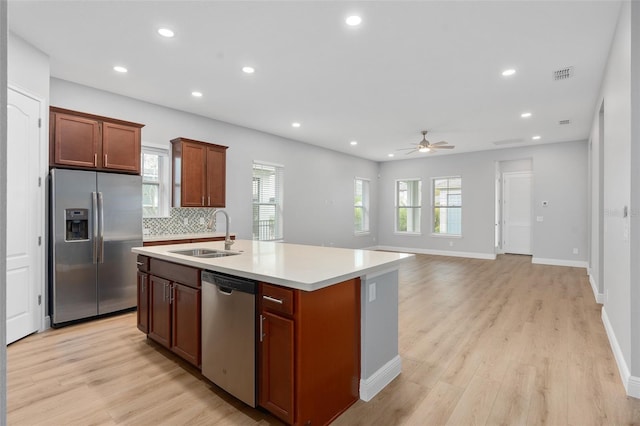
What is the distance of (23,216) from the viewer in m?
3.30

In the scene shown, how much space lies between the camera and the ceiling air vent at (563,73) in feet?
12.2

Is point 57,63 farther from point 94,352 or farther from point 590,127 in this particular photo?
point 590,127

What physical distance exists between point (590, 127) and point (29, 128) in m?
8.56

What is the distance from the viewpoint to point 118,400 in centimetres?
219

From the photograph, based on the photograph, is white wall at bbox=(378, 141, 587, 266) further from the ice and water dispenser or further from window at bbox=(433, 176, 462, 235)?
the ice and water dispenser

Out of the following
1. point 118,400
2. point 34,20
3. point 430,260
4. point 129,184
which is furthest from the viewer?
point 430,260

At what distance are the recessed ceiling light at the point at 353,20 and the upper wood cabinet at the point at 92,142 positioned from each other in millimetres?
3060

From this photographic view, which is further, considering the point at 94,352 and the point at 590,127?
the point at 590,127

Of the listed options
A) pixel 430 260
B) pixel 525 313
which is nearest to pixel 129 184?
pixel 525 313

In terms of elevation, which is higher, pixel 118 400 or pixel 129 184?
pixel 129 184

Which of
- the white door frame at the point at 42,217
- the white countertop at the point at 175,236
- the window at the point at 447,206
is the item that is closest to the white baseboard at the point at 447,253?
the window at the point at 447,206

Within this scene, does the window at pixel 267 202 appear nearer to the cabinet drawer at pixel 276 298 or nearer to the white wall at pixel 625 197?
the cabinet drawer at pixel 276 298

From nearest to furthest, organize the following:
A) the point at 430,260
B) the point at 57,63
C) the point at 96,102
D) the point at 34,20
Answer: the point at 34,20 → the point at 57,63 → the point at 96,102 → the point at 430,260

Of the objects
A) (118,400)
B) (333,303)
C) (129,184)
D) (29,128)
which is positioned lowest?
(118,400)
